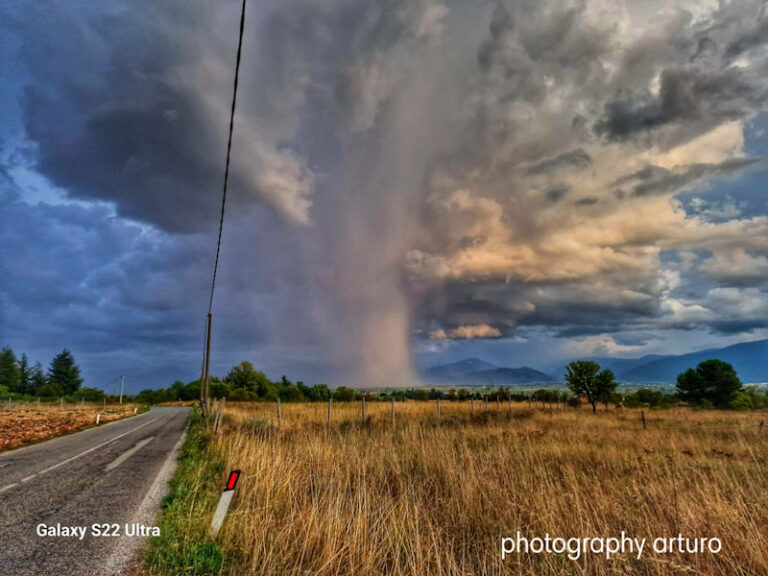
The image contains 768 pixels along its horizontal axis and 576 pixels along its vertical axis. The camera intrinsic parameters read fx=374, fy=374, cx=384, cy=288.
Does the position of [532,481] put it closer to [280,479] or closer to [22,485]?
[280,479]

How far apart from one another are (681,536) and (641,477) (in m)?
3.74

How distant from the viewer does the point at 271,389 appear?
261 ft

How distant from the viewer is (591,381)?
40.0 meters

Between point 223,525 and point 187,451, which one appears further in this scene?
point 187,451

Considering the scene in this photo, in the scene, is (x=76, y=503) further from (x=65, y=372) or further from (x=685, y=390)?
(x=65, y=372)

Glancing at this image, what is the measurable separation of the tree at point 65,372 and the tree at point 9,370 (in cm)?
682

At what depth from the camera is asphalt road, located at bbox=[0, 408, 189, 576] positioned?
4.45 metres

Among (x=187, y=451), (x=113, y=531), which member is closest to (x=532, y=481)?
(x=113, y=531)

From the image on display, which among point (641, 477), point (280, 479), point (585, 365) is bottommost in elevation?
point (641, 477)

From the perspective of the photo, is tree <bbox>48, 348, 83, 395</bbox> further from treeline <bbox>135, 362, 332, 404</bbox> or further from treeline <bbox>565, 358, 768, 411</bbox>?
treeline <bbox>565, 358, 768, 411</bbox>

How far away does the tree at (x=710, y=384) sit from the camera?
53.5 m

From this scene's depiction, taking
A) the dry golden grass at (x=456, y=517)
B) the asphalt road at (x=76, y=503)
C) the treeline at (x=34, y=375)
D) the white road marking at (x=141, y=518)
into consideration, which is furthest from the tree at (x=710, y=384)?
the treeline at (x=34, y=375)

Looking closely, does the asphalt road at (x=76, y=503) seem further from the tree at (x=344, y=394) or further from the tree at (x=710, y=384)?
the tree at (x=710, y=384)

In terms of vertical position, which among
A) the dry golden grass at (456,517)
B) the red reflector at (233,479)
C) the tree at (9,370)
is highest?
the tree at (9,370)
